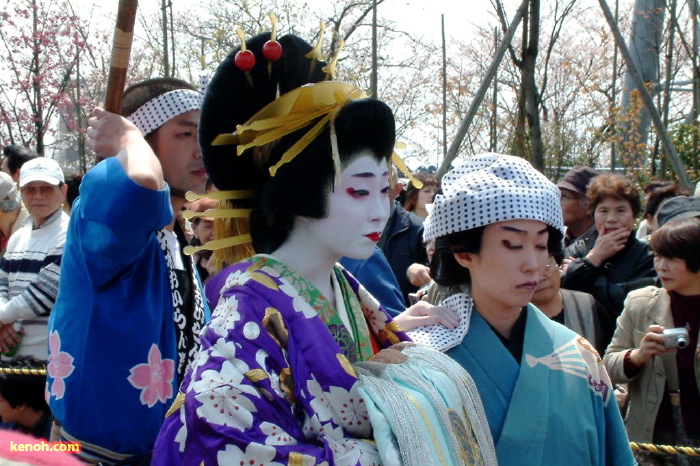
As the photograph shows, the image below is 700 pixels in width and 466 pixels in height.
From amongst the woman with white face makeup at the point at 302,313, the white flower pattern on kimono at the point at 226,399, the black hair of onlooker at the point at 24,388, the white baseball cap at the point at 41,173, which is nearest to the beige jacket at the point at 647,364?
the woman with white face makeup at the point at 302,313

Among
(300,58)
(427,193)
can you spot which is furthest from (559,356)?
(427,193)

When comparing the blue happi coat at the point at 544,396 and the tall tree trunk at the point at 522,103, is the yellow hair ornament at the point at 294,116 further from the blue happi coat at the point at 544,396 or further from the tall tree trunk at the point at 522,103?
the tall tree trunk at the point at 522,103

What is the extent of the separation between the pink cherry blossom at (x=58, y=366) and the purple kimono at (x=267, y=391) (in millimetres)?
457

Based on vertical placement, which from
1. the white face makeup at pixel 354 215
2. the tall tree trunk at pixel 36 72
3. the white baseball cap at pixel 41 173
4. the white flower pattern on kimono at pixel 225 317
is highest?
the tall tree trunk at pixel 36 72

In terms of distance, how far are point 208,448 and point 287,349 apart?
0.25 meters

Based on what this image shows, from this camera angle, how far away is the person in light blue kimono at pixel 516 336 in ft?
6.77

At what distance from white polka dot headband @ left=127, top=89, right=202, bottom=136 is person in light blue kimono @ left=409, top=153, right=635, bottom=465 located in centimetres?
79

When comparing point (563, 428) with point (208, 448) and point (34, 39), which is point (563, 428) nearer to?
point (208, 448)

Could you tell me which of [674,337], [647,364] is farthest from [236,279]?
[647,364]

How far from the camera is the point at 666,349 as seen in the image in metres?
3.20

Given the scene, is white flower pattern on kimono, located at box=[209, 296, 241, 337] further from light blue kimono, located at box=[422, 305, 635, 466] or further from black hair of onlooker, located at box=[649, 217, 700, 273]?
black hair of onlooker, located at box=[649, 217, 700, 273]

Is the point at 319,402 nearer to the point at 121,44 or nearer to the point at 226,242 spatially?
the point at 226,242

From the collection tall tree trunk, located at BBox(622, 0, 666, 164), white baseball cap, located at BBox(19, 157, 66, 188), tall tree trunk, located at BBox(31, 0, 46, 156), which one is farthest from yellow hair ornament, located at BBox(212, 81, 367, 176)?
tall tree trunk, located at BBox(31, 0, 46, 156)

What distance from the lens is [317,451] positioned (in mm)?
1481
